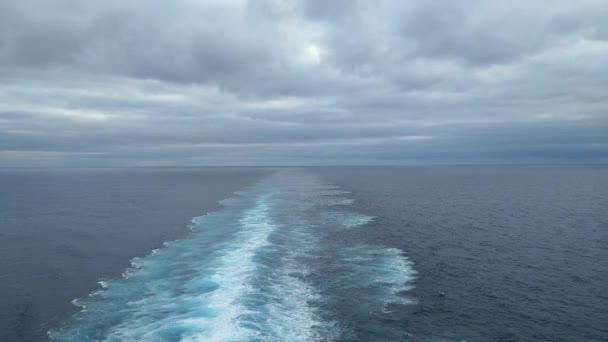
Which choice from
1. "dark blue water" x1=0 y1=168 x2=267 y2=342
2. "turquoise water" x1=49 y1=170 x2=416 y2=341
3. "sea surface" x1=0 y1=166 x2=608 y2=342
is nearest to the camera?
"turquoise water" x1=49 y1=170 x2=416 y2=341

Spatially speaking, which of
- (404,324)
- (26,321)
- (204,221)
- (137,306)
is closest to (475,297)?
(404,324)

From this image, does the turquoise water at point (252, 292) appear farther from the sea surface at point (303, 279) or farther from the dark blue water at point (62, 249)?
the dark blue water at point (62, 249)

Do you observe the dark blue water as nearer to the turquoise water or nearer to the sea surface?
the sea surface

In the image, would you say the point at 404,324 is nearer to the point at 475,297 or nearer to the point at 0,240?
the point at 475,297

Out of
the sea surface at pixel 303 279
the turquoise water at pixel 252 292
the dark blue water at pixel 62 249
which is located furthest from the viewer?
the dark blue water at pixel 62 249

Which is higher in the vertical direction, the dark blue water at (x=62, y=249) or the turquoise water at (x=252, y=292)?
the turquoise water at (x=252, y=292)

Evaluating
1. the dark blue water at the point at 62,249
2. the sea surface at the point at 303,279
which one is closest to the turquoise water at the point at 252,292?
the sea surface at the point at 303,279

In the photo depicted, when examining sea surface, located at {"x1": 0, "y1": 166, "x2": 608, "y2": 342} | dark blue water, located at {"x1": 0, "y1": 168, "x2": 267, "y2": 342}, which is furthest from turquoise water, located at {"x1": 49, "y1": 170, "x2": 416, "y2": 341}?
dark blue water, located at {"x1": 0, "y1": 168, "x2": 267, "y2": 342}

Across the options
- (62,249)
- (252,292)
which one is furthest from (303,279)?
(62,249)

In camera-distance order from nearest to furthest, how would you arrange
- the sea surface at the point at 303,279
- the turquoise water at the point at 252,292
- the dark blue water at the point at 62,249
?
the turquoise water at the point at 252,292
the sea surface at the point at 303,279
the dark blue water at the point at 62,249

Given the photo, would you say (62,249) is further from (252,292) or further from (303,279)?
(303,279)

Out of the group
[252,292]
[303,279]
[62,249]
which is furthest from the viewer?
[62,249]
